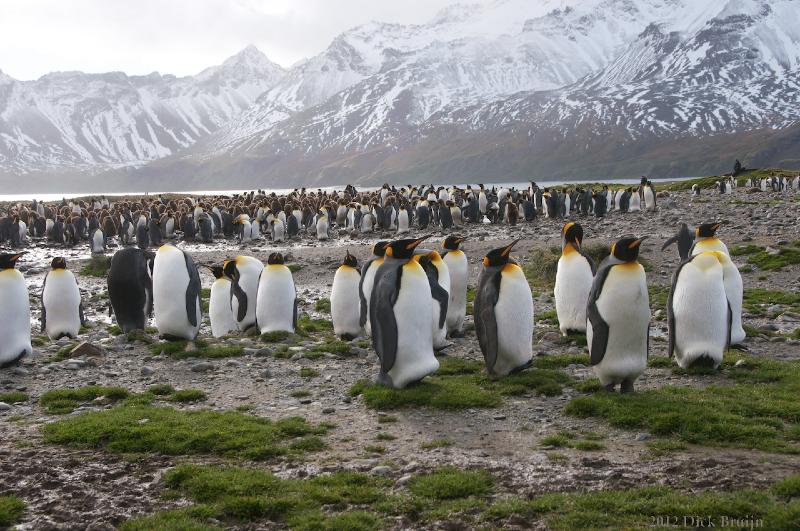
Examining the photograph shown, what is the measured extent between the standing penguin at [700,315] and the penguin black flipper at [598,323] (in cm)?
145

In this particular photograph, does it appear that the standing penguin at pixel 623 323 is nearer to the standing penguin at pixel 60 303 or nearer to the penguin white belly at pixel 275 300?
the penguin white belly at pixel 275 300

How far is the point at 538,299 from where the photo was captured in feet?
48.1

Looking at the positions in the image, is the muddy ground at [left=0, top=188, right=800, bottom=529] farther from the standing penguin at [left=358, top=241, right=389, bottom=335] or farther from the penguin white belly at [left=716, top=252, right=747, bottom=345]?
the standing penguin at [left=358, top=241, right=389, bottom=335]

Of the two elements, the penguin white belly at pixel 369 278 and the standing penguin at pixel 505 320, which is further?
the penguin white belly at pixel 369 278

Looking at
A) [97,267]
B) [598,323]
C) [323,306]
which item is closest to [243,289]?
[323,306]

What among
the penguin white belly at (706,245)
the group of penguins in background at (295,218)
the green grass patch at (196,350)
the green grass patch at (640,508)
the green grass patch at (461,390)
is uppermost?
the group of penguins in background at (295,218)

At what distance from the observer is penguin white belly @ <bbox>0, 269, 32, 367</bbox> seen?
930 cm

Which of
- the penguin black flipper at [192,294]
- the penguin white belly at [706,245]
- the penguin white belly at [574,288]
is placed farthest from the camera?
the penguin black flipper at [192,294]

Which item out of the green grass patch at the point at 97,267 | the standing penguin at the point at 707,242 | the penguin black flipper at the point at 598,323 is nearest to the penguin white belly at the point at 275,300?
the penguin black flipper at the point at 598,323

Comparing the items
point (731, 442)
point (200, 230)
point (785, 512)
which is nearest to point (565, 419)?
point (731, 442)

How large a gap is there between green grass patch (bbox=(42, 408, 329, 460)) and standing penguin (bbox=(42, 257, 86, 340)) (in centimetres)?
533

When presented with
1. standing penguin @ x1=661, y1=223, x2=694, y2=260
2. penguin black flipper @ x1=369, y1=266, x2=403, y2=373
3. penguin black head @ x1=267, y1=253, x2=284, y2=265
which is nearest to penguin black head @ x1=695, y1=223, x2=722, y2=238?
standing penguin @ x1=661, y1=223, x2=694, y2=260

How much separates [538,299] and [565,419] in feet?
25.9

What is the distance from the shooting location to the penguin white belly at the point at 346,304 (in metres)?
11.5
